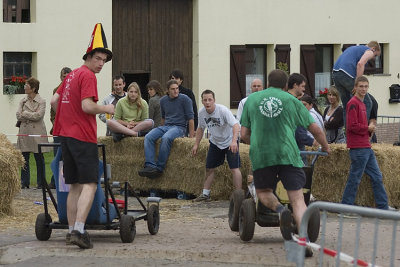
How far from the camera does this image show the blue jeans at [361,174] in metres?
15.2

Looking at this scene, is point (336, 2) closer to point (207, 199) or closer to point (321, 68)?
point (321, 68)

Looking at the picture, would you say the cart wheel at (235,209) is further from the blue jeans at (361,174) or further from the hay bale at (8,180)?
the hay bale at (8,180)

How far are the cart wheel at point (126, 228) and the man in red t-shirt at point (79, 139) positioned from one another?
0.46 m

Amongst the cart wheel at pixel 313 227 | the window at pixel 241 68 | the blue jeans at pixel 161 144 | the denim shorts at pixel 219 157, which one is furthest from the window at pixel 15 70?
the cart wheel at pixel 313 227

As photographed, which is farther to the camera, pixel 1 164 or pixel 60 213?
pixel 1 164

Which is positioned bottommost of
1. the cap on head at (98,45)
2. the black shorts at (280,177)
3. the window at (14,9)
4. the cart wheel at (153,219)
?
the cart wheel at (153,219)

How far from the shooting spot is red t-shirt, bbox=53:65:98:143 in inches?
459

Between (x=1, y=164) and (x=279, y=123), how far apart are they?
15.1ft

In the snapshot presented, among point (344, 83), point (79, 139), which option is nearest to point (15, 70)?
point (344, 83)

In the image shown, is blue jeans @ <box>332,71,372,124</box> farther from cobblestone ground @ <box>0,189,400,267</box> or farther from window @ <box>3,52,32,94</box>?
window @ <box>3,52,32,94</box>

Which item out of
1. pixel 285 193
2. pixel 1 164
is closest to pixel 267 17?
pixel 1 164

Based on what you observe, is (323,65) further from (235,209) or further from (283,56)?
(235,209)

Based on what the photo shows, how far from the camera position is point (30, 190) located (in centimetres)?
1900

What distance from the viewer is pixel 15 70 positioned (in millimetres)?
28359
